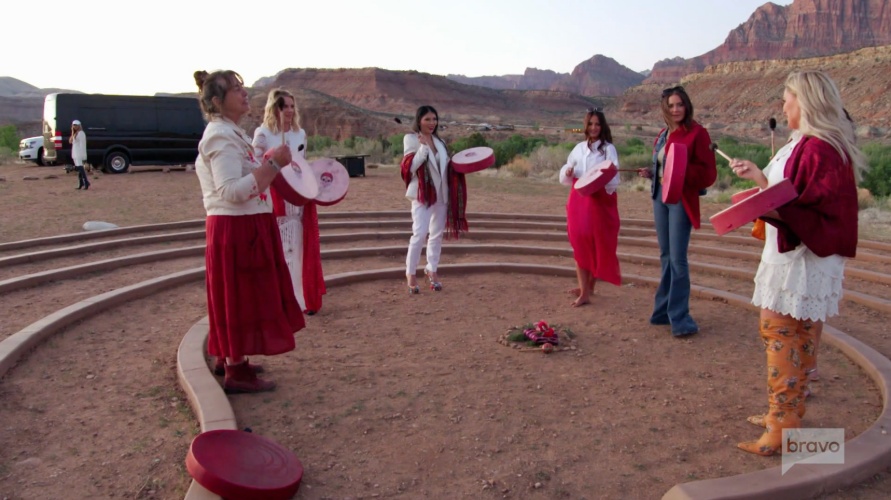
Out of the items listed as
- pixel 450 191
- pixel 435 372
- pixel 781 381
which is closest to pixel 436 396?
pixel 435 372

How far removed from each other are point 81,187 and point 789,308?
48.3 feet

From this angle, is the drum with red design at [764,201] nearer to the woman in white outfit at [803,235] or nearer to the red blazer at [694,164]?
the woman in white outfit at [803,235]

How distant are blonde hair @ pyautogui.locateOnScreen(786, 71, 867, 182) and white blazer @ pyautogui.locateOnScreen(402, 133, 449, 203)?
12.1ft

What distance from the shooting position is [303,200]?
4844 millimetres

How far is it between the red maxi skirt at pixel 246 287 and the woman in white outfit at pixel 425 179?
2.49 meters

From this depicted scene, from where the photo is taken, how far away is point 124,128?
18484 mm

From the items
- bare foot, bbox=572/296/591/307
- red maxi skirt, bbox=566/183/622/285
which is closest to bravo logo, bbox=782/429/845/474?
red maxi skirt, bbox=566/183/622/285

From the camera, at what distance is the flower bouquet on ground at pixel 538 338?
16.7ft

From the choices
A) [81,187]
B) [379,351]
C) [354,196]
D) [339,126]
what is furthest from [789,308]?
[339,126]

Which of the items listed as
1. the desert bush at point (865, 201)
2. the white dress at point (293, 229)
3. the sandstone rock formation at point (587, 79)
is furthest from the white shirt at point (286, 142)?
the sandstone rock formation at point (587, 79)

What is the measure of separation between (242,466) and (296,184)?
7.40ft

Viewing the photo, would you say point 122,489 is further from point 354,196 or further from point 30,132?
point 30,132

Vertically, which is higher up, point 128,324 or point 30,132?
point 30,132

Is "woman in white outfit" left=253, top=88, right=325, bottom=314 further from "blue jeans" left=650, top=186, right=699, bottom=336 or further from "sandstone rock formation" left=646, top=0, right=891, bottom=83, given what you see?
"sandstone rock formation" left=646, top=0, right=891, bottom=83
